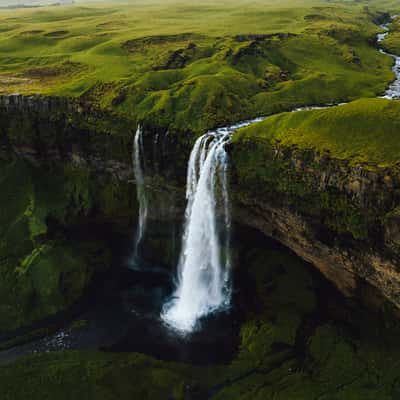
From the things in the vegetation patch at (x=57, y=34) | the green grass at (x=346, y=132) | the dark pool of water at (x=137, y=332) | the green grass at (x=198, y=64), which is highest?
the vegetation patch at (x=57, y=34)

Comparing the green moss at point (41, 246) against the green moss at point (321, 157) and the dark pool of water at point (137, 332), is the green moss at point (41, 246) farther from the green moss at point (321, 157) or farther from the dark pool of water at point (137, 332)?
the green moss at point (321, 157)

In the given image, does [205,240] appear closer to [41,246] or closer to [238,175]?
[238,175]

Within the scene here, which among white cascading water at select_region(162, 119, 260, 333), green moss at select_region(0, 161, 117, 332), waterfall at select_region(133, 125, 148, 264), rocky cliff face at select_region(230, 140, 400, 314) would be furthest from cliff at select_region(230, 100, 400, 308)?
green moss at select_region(0, 161, 117, 332)

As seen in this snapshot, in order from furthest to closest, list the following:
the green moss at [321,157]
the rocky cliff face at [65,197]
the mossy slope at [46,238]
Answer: the rocky cliff face at [65,197] < the mossy slope at [46,238] < the green moss at [321,157]

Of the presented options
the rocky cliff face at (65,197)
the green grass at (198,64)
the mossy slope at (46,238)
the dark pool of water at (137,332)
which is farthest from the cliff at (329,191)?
the mossy slope at (46,238)

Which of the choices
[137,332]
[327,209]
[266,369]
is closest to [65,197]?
[137,332]

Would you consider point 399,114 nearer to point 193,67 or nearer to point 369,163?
point 369,163

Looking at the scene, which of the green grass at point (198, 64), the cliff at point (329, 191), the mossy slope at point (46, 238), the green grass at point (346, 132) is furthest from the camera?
the green grass at point (198, 64)

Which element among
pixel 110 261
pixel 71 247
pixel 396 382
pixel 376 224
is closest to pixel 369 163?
pixel 376 224
